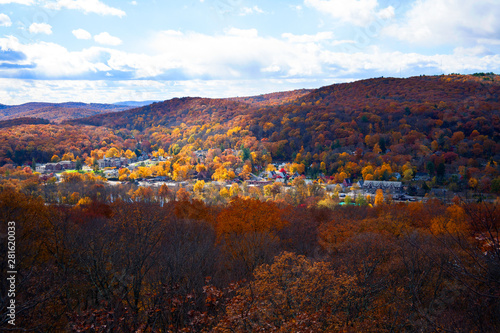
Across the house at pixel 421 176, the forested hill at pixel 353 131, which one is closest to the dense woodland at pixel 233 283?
the house at pixel 421 176

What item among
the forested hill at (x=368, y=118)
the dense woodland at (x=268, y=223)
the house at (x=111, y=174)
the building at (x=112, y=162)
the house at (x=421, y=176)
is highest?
the forested hill at (x=368, y=118)

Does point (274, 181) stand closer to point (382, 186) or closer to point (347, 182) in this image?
point (347, 182)

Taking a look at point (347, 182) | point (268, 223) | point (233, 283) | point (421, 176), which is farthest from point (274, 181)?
point (233, 283)

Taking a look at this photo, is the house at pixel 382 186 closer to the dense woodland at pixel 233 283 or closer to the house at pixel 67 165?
the dense woodland at pixel 233 283

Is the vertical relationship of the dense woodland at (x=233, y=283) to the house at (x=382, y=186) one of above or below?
above

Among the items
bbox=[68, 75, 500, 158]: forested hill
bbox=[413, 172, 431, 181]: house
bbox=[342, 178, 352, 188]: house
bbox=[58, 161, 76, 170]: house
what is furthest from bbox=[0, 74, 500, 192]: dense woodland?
bbox=[58, 161, 76, 170]: house

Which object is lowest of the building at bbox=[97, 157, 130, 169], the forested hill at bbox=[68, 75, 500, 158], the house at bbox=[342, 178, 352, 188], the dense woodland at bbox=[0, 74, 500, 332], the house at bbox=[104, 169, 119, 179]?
the house at bbox=[342, 178, 352, 188]

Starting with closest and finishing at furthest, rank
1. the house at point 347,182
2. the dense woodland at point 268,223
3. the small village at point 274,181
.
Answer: the dense woodland at point 268,223, the small village at point 274,181, the house at point 347,182

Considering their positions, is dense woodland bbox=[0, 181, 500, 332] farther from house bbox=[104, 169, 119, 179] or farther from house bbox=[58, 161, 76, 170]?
house bbox=[58, 161, 76, 170]

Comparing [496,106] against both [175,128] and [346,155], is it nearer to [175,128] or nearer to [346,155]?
[346,155]
